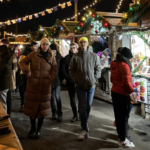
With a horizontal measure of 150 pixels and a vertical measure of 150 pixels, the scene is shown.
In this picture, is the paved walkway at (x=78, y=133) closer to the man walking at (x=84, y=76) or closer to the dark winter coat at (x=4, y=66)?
the man walking at (x=84, y=76)

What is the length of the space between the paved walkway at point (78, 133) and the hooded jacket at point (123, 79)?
108cm

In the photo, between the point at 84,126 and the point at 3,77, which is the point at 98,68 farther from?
the point at 3,77

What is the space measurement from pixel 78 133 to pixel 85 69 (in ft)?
4.78

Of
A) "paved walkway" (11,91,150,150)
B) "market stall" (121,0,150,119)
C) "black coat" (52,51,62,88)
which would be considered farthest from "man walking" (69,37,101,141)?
"market stall" (121,0,150,119)

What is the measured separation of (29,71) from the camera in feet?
11.6

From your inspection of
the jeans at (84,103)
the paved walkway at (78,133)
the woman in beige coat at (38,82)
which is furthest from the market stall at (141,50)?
the woman in beige coat at (38,82)

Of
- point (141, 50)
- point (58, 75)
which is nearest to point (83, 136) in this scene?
point (58, 75)

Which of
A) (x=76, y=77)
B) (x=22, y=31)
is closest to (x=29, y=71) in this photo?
(x=76, y=77)

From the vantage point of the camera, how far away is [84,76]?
3727mm

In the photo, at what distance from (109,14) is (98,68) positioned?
4317 mm

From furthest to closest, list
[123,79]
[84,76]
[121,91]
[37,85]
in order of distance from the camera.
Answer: [84,76]
[37,85]
[121,91]
[123,79]

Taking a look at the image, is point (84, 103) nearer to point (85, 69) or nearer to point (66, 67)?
point (85, 69)

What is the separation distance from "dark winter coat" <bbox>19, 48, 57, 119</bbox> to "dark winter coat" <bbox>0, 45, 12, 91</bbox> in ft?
2.54

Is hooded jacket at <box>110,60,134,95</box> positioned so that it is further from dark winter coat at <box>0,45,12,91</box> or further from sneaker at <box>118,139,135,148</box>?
dark winter coat at <box>0,45,12,91</box>
